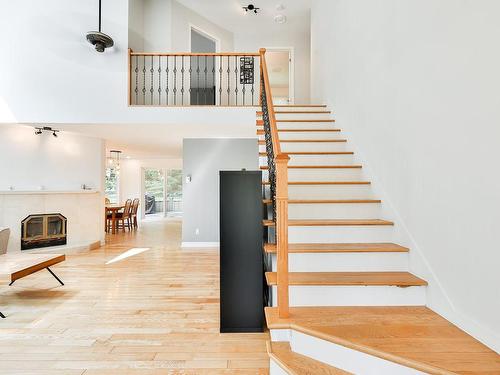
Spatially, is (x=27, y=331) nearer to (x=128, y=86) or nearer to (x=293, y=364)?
(x=293, y=364)

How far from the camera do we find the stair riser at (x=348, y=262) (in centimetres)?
222

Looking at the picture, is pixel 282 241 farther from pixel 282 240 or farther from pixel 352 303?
pixel 352 303

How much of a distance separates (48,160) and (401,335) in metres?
7.19

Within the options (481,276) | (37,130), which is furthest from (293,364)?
(37,130)

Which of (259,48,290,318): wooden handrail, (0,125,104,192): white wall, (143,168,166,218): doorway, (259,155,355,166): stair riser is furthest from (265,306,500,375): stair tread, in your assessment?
(143,168,166,218): doorway

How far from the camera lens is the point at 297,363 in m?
1.63

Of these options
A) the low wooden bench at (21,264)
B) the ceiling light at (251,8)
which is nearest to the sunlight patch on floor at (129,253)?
the low wooden bench at (21,264)

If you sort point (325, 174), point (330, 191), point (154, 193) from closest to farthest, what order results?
point (330, 191) < point (325, 174) < point (154, 193)

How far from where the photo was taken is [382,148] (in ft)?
9.09

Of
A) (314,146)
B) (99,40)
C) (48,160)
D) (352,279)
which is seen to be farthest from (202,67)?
(352,279)

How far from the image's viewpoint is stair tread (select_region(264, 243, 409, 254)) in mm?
2219

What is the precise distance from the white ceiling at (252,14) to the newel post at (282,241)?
6.33 m

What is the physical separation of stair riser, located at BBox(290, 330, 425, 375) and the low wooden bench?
3229 mm

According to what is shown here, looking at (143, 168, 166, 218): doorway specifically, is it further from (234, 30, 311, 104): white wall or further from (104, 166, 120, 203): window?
(234, 30, 311, 104): white wall
